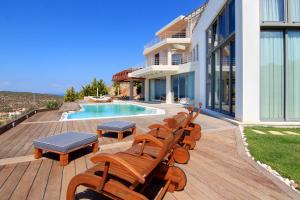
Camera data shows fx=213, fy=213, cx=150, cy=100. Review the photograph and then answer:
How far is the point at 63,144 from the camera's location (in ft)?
13.0

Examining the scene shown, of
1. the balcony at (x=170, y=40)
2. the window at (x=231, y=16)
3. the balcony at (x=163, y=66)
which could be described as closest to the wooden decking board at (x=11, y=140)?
the window at (x=231, y=16)

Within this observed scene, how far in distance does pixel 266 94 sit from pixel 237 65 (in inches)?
65.4

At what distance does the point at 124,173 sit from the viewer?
2.29 m

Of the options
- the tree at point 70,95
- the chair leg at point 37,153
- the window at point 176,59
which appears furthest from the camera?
the tree at point 70,95

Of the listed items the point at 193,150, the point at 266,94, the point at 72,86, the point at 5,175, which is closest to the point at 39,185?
the point at 5,175

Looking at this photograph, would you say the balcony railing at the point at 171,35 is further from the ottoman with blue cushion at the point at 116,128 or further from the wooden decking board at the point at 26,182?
the wooden decking board at the point at 26,182

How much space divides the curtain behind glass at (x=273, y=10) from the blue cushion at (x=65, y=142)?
26.9 ft

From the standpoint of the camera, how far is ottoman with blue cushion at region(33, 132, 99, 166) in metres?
3.87

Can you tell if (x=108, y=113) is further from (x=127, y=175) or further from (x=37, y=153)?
(x=127, y=175)

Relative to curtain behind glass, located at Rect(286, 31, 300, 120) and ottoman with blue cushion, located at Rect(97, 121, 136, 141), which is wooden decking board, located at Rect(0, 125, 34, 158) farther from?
curtain behind glass, located at Rect(286, 31, 300, 120)

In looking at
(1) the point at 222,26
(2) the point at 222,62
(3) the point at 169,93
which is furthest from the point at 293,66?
(3) the point at 169,93

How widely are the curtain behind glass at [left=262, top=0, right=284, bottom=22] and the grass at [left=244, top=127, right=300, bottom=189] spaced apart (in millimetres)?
4919

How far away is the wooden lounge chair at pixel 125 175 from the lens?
2.03 meters

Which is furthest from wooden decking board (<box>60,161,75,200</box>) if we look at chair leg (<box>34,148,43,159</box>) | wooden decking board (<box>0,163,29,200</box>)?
chair leg (<box>34,148,43,159</box>)
